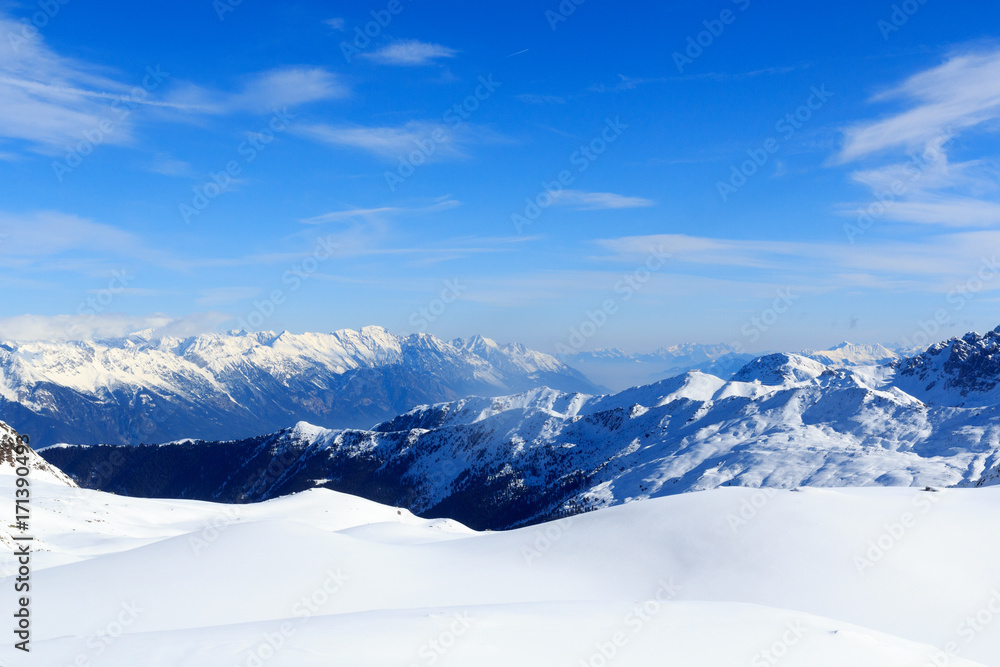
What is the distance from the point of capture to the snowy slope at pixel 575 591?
17391mm

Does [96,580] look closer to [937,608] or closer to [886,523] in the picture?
[937,608]

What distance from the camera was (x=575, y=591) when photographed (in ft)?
99.9

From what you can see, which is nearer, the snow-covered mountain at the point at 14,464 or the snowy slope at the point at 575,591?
the snowy slope at the point at 575,591

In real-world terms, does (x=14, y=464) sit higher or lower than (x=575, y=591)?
higher

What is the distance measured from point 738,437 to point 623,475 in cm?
4262

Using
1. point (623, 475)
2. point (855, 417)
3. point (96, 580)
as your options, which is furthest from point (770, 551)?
point (855, 417)

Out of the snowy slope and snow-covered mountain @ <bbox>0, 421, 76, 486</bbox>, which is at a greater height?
snow-covered mountain @ <bbox>0, 421, 76, 486</bbox>

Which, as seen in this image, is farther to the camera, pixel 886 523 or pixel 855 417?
pixel 855 417

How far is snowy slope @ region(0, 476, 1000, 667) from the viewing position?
17391 millimetres

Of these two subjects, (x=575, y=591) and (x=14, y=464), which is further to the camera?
(x=14, y=464)

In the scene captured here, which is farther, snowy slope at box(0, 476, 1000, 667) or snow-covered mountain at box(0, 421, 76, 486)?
snow-covered mountain at box(0, 421, 76, 486)

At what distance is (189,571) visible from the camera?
28188 millimetres

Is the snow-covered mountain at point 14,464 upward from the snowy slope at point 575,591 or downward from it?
upward

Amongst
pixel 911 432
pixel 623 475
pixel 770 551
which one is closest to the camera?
pixel 770 551
